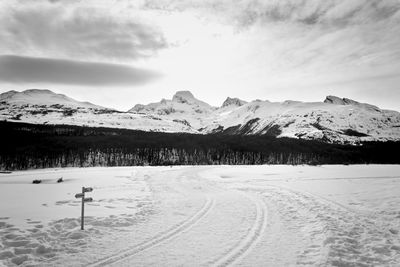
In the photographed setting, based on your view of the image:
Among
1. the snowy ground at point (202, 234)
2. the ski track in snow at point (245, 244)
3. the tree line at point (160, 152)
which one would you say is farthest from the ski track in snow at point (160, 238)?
the tree line at point (160, 152)

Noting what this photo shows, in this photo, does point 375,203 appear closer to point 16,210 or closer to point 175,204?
point 175,204

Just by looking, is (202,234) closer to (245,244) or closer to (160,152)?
(245,244)

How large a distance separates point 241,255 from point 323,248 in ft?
10.1

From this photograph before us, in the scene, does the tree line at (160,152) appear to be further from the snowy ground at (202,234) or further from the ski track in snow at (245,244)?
the ski track in snow at (245,244)

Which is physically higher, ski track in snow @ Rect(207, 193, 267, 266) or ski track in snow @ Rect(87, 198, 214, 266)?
ski track in snow @ Rect(207, 193, 267, 266)

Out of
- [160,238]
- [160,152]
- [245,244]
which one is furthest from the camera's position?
[160,152]

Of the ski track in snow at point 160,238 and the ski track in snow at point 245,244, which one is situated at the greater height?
the ski track in snow at point 245,244

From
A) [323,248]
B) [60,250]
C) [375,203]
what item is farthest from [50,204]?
[375,203]

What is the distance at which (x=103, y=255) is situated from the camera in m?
9.66

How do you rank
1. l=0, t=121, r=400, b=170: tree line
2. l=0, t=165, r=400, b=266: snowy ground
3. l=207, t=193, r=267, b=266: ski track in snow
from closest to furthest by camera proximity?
1. l=207, t=193, r=267, b=266: ski track in snow
2. l=0, t=165, r=400, b=266: snowy ground
3. l=0, t=121, r=400, b=170: tree line

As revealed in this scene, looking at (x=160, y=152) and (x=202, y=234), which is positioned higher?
(x=160, y=152)

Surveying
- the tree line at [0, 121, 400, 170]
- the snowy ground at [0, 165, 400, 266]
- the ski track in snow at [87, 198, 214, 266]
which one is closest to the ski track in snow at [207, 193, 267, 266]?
the snowy ground at [0, 165, 400, 266]

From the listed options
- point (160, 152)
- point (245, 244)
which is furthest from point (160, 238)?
point (160, 152)

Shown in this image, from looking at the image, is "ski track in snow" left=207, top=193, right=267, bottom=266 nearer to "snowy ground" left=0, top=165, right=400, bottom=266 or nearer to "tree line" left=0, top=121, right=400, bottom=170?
"snowy ground" left=0, top=165, right=400, bottom=266
